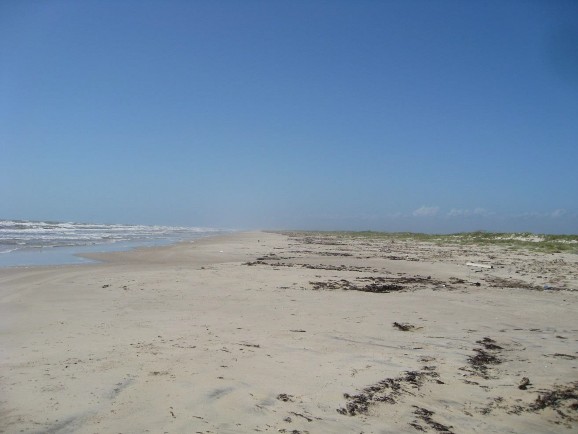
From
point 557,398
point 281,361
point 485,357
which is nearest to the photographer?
point 557,398

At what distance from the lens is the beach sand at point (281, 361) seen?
3820mm

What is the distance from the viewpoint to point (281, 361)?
5219 mm

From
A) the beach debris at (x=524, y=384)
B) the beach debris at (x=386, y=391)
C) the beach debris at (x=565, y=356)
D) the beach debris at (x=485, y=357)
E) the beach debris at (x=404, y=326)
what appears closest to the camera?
the beach debris at (x=386, y=391)

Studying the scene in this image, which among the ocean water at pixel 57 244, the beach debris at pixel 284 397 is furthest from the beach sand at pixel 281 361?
the ocean water at pixel 57 244

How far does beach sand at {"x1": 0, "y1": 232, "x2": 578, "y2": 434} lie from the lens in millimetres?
3820

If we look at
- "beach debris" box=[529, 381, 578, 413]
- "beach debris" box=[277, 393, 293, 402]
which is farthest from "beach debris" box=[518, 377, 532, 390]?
"beach debris" box=[277, 393, 293, 402]

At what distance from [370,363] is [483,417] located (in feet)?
5.01

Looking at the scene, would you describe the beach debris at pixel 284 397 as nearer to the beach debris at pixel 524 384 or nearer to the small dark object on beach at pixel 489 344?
the beach debris at pixel 524 384

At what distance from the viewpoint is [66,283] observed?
11188 millimetres

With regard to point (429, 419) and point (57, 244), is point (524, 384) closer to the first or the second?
point (429, 419)

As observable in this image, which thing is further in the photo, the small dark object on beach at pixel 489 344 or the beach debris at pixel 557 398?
the small dark object on beach at pixel 489 344

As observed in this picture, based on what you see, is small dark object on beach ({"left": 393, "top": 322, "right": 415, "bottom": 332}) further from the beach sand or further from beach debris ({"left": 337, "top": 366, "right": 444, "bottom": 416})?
beach debris ({"left": 337, "top": 366, "right": 444, "bottom": 416})

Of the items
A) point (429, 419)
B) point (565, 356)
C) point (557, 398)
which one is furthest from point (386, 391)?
point (565, 356)

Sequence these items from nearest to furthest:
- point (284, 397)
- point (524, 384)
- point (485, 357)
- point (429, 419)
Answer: point (429, 419), point (284, 397), point (524, 384), point (485, 357)
